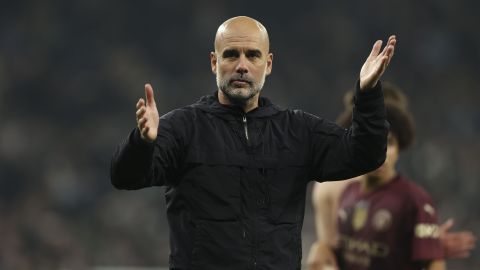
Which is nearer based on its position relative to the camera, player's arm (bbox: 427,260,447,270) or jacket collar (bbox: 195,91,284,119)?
jacket collar (bbox: 195,91,284,119)

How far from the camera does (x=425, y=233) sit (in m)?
4.33

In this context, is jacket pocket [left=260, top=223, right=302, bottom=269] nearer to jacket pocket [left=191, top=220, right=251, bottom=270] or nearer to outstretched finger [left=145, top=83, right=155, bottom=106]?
jacket pocket [left=191, top=220, right=251, bottom=270]

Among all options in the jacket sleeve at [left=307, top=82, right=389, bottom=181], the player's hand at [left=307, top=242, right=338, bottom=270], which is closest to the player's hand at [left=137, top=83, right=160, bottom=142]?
the jacket sleeve at [left=307, top=82, right=389, bottom=181]

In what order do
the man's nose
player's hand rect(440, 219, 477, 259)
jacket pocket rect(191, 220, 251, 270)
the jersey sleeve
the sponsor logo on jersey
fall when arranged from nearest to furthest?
jacket pocket rect(191, 220, 251, 270) → the man's nose → the jersey sleeve → the sponsor logo on jersey → player's hand rect(440, 219, 477, 259)

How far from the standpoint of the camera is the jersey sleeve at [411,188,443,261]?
4.32 m

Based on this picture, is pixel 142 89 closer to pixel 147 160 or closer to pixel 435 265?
pixel 435 265

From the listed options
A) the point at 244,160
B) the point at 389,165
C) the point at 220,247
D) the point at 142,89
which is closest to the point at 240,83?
the point at 244,160

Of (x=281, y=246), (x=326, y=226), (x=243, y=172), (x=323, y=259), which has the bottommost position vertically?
(x=323, y=259)

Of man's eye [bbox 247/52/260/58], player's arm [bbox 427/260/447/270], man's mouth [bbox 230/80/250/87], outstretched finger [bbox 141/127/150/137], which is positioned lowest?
player's arm [bbox 427/260/447/270]

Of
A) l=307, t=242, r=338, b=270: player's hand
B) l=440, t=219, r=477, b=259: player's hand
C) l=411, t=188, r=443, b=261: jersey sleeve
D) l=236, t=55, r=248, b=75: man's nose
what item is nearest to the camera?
l=236, t=55, r=248, b=75: man's nose

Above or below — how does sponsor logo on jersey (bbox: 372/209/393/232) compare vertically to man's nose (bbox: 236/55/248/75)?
below

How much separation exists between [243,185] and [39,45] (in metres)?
6.98

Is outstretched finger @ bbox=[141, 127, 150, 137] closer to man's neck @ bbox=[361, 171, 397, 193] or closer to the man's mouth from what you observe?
Answer: the man's mouth

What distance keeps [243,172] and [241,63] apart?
0.34 m
